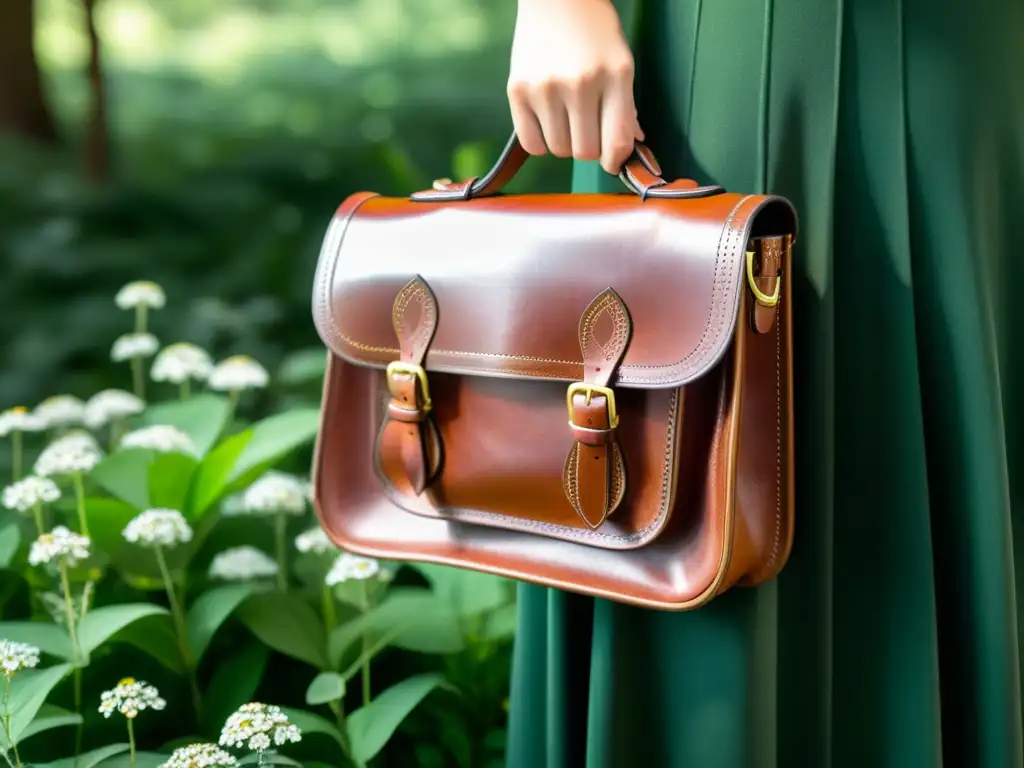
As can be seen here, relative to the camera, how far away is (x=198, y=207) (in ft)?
6.76

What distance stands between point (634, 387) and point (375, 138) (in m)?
1.66

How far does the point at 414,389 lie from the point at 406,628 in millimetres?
398

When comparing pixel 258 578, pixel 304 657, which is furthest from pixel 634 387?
pixel 258 578

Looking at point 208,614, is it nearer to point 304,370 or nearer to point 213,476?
point 213,476

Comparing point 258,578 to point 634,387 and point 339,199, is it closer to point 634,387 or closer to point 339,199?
point 634,387

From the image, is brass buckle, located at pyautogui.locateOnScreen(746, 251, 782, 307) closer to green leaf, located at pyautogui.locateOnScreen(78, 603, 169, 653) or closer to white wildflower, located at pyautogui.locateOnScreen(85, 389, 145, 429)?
green leaf, located at pyautogui.locateOnScreen(78, 603, 169, 653)

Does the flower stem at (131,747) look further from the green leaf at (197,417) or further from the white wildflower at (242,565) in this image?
the green leaf at (197,417)

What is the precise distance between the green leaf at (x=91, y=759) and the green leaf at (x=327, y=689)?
18cm

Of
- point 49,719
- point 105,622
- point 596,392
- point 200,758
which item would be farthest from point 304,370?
point 596,392

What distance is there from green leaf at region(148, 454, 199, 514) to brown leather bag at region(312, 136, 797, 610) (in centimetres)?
37

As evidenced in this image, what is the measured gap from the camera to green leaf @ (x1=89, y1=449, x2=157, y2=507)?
3.84 ft

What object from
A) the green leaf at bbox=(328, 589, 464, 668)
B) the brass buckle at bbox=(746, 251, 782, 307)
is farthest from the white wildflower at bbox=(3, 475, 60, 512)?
the brass buckle at bbox=(746, 251, 782, 307)

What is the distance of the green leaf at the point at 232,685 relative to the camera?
3.43ft

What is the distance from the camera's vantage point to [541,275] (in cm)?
72
